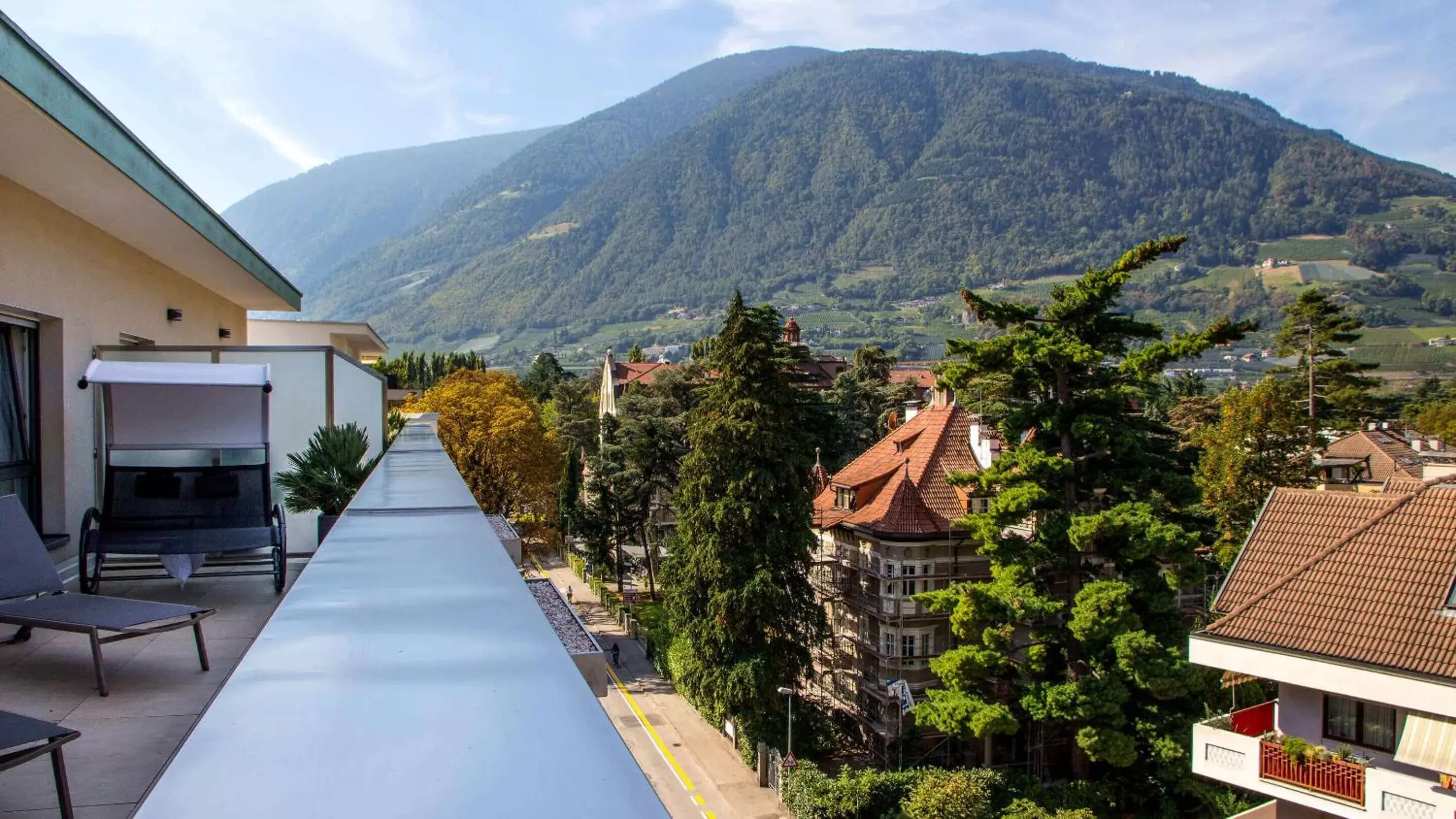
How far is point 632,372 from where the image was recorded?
2601 inches

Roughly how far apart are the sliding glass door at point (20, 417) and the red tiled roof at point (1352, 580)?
505 inches

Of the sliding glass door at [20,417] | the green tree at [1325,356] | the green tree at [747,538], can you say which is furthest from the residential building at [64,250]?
the green tree at [1325,356]

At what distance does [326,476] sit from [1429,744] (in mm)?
11477

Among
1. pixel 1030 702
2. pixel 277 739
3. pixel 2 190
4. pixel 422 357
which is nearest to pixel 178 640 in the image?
pixel 2 190

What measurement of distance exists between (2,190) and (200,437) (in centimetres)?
194

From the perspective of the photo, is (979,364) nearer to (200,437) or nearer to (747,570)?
(747,570)

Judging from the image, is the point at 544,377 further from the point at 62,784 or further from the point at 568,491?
the point at 62,784

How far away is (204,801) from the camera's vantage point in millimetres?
887

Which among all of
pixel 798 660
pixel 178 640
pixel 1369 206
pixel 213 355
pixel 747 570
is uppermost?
pixel 1369 206

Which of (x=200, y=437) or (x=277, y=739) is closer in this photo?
(x=277, y=739)

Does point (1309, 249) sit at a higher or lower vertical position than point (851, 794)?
higher

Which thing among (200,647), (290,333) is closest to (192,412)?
(200,647)

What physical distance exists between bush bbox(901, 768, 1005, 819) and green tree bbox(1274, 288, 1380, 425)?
24512mm

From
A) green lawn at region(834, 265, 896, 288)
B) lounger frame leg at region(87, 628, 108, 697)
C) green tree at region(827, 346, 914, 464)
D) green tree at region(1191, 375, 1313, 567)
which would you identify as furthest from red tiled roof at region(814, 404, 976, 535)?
green lawn at region(834, 265, 896, 288)
